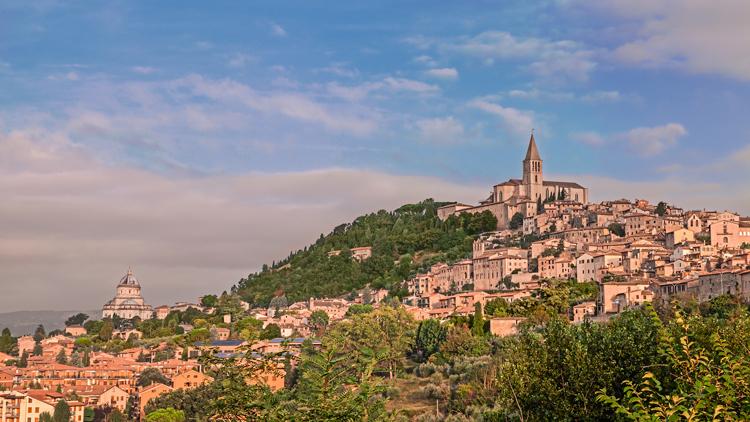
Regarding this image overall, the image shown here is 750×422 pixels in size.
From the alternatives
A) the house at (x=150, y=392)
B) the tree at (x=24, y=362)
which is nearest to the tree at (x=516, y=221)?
the tree at (x=24, y=362)

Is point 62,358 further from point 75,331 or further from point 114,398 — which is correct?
point 75,331

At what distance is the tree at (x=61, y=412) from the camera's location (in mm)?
55656

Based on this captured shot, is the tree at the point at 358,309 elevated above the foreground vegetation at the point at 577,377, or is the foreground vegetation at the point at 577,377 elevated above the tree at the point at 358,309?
the tree at the point at 358,309

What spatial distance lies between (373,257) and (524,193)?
17.9 meters

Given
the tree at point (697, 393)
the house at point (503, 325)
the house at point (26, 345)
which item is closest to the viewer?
the tree at point (697, 393)

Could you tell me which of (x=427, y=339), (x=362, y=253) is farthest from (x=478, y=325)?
(x=362, y=253)

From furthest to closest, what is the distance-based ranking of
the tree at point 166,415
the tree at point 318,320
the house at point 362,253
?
the house at point 362,253
the tree at point 318,320
the tree at point 166,415

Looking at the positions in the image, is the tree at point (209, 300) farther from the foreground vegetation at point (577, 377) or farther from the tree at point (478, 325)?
the foreground vegetation at point (577, 377)

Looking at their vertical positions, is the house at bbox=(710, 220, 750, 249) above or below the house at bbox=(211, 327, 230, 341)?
above

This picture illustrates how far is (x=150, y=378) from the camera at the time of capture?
2672 inches

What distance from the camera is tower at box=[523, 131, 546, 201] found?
355 ft

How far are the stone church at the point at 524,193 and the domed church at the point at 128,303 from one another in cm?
4110

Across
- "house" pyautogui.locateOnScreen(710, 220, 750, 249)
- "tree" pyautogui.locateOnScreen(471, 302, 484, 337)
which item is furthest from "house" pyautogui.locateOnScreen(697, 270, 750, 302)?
"house" pyautogui.locateOnScreen(710, 220, 750, 249)

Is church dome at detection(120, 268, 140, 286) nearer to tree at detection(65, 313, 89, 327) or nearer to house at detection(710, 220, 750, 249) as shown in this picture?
tree at detection(65, 313, 89, 327)
